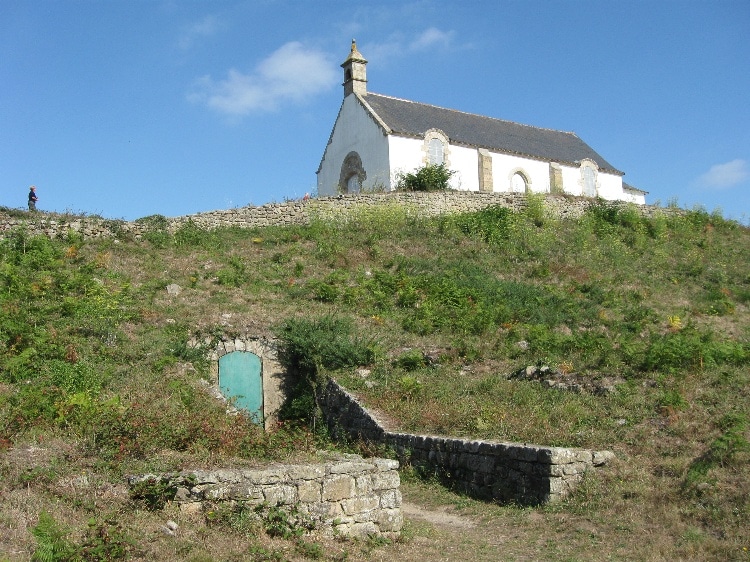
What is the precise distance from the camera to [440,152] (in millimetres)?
27094

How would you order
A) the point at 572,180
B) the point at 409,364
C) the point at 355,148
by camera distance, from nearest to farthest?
the point at 409,364 → the point at 355,148 → the point at 572,180

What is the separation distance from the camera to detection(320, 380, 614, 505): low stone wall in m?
8.18

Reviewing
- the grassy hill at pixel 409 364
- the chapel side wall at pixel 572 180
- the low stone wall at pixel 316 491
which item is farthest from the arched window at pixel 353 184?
the low stone wall at pixel 316 491

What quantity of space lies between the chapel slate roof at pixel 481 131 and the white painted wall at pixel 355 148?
58cm

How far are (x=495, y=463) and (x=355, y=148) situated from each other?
2068cm

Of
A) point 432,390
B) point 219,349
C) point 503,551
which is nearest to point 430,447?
point 432,390

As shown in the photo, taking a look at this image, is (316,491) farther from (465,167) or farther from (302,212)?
(465,167)

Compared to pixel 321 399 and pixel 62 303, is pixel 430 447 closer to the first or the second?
pixel 321 399

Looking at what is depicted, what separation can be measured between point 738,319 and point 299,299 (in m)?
11.7

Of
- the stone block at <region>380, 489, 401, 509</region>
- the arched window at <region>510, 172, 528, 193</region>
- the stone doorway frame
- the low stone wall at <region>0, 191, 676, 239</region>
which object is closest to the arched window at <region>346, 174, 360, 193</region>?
the low stone wall at <region>0, 191, 676, 239</region>

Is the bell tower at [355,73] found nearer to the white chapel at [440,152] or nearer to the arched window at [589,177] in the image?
the white chapel at [440,152]

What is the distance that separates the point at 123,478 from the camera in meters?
6.42

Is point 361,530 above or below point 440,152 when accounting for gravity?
below

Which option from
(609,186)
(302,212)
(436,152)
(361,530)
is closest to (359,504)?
(361,530)
